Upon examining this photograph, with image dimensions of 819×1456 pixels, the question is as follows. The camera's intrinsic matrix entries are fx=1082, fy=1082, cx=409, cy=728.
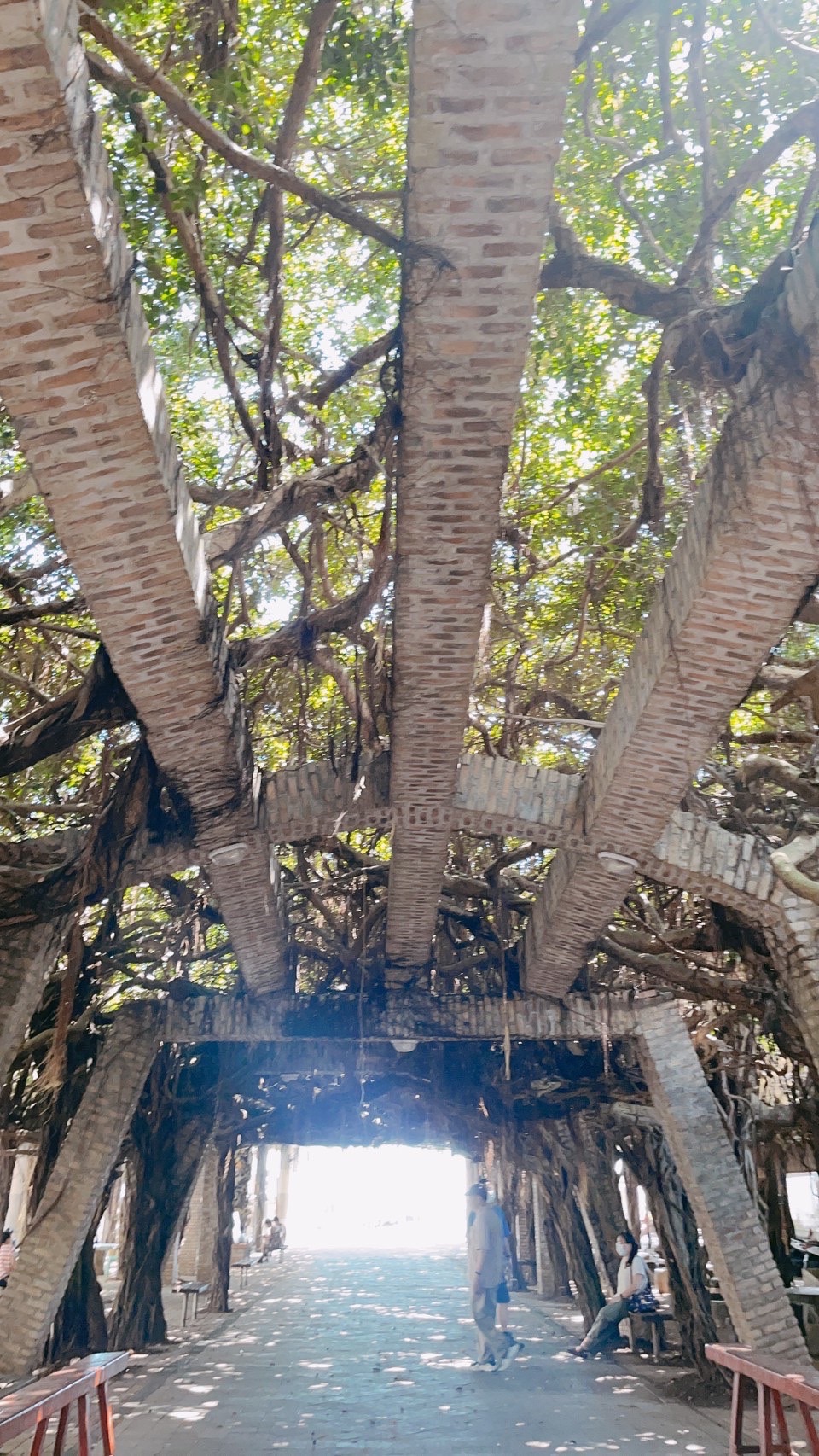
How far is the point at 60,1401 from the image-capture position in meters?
4.46

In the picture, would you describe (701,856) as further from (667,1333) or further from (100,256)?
(667,1333)

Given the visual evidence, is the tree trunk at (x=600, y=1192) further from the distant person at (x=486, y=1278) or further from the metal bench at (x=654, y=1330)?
the distant person at (x=486, y=1278)

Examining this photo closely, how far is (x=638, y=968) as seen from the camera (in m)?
7.96

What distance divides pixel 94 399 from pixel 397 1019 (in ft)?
23.3

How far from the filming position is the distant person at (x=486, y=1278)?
28.8ft

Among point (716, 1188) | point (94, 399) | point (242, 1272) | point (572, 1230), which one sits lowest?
point (242, 1272)

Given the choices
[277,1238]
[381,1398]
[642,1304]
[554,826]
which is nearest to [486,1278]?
[381,1398]

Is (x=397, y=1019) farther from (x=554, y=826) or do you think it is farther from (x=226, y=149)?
(x=226, y=149)

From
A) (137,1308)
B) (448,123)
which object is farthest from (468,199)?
(137,1308)

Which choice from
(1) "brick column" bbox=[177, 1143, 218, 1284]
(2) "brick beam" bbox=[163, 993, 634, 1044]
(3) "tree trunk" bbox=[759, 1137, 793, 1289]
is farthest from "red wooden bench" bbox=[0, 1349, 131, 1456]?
(1) "brick column" bbox=[177, 1143, 218, 1284]

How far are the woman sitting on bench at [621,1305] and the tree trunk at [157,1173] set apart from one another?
430cm

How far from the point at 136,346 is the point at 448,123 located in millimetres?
1077

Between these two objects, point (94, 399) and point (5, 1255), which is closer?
point (94, 399)

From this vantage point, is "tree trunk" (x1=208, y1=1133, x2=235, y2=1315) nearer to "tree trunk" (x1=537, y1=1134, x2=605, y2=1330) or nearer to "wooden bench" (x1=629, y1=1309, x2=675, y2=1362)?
"tree trunk" (x1=537, y1=1134, x2=605, y2=1330)
